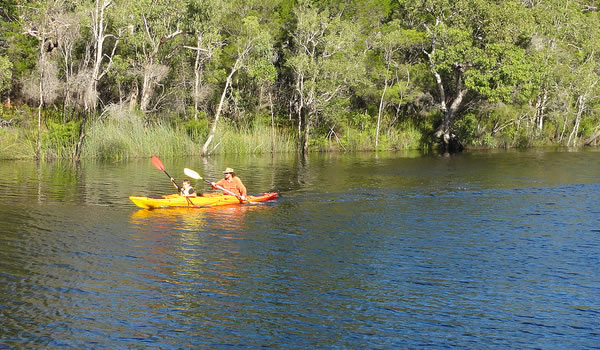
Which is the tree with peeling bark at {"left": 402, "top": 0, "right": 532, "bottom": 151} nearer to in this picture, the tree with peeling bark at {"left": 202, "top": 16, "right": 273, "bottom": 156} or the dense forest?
the dense forest

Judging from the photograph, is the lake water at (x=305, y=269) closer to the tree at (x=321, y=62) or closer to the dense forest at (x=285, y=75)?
the dense forest at (x=285, y=75)

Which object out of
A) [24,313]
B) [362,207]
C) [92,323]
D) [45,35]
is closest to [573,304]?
[92,323]

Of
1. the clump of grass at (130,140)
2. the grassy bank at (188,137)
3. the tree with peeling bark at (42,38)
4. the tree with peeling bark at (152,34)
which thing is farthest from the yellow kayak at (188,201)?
the tree with peeling bark at (152,34)

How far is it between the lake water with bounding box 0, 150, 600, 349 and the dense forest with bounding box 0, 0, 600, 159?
16.1 metres

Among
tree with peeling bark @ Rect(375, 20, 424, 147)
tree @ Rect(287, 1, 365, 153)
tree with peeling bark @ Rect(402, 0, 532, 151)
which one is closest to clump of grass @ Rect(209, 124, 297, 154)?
tree @ Rect(287, 1, 365, 153)

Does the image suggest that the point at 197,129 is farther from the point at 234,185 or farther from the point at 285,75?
the point at 234,185

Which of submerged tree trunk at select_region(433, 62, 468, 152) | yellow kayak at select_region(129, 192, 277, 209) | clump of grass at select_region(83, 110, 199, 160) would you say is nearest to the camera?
yellow kayak at select_region(129, 192, 277, 209)

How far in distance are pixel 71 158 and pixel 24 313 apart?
30482mm

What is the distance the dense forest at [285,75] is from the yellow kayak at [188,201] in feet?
62.1

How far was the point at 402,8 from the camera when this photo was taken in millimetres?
58625

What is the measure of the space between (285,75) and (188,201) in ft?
116

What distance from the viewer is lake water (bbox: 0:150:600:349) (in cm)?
1177

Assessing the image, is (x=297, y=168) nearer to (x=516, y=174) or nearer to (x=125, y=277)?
(x=516, y=174)

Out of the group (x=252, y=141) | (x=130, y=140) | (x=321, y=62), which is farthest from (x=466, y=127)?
(x=130, y=140)
